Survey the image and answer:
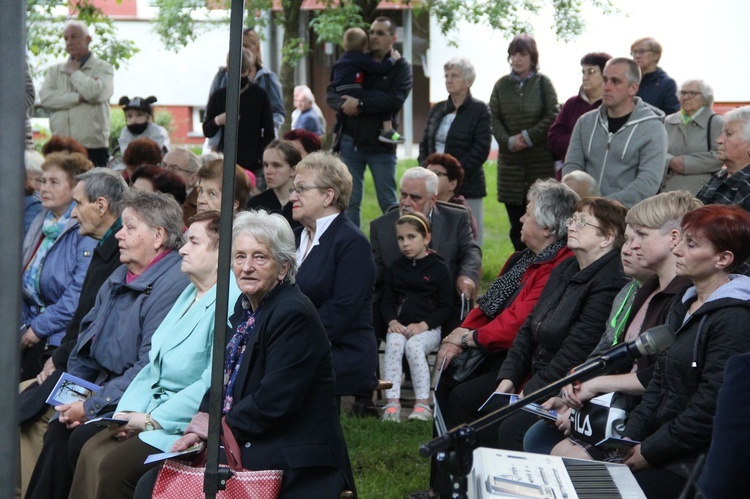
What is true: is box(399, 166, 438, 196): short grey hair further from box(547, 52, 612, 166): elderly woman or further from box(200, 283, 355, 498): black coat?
box(200, 283, 355, 498): black coat

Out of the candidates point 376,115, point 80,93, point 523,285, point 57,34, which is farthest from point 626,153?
point 57,34

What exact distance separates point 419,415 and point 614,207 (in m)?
2.20

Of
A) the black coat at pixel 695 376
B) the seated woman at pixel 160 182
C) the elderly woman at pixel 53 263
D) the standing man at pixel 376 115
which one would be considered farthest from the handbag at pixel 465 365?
the standing man at pixel 376 115

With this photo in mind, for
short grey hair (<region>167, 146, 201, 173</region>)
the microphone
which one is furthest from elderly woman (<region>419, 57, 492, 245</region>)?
the microphone

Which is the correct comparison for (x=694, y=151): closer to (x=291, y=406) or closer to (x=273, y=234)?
(x=273, y=234)

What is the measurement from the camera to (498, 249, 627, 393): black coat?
15.5 ft

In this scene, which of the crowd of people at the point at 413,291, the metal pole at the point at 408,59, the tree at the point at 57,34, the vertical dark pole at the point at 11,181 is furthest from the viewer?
the metal pole at the point at 408,59

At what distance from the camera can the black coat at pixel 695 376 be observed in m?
3.57

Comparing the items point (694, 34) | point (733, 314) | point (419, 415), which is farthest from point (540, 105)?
point (694, 34)

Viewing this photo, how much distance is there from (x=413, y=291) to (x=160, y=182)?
1.81 m

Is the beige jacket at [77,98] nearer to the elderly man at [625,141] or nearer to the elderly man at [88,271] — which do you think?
the elderly man at [88,271]

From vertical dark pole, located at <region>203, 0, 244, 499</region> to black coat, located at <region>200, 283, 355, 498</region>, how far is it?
32.0 inches

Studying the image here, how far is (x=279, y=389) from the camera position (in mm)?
3883

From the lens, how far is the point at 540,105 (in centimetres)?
897
